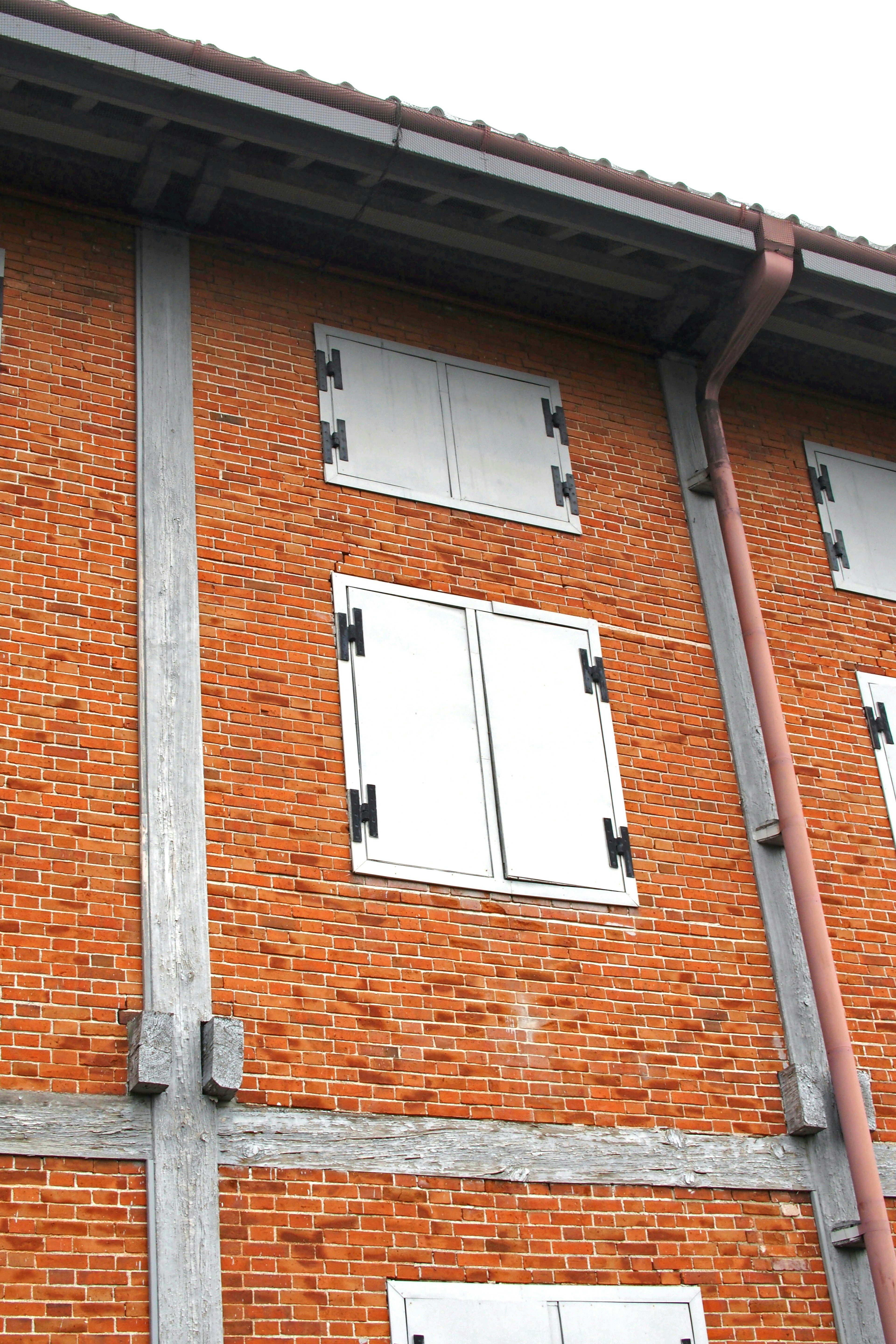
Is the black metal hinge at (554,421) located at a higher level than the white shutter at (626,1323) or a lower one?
higher

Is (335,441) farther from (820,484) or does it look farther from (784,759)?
(820,484)

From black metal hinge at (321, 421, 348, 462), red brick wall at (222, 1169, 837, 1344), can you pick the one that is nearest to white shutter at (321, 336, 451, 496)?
black metal hinge at (321, 421, 348, 462)

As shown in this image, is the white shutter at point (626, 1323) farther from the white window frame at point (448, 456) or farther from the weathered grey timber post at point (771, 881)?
the white window frame at point (448, 456)

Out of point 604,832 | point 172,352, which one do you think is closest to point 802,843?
point 604,832

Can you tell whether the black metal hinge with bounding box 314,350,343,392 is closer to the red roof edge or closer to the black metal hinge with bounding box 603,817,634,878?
the red roof edge

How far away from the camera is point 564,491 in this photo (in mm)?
8922

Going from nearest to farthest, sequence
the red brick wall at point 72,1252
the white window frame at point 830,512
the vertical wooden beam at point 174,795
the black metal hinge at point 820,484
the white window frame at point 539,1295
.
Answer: the red brick wall at point 72,1252, the vertical wooden beam at point 174,795, the white window frame at point 539,1295, the white window frame at point 830,512, the black metal hinge at point 820,484

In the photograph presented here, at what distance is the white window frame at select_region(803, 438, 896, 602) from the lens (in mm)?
9625

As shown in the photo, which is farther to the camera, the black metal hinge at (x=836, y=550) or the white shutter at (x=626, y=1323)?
the black metal hinge at (x=836, y=550)

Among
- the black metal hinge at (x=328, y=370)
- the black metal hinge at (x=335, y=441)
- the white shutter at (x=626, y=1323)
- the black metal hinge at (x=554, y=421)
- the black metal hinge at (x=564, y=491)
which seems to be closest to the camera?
the white shutter at (x=626, y=1323)

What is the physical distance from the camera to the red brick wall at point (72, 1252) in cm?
587

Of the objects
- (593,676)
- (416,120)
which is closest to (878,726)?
(593,676)

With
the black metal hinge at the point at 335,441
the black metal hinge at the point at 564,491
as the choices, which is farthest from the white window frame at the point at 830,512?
the black metal hinge at the point at 335,441

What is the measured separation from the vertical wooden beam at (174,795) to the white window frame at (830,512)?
384cm
